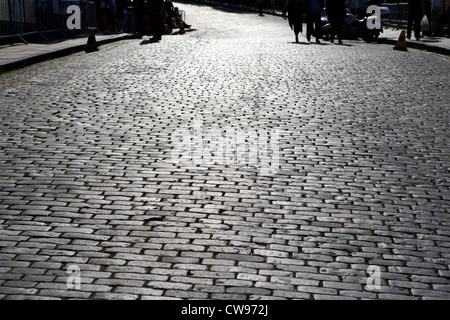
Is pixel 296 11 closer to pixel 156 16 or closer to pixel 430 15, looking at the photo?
pixel 430 15

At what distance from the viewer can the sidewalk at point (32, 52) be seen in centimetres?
1495

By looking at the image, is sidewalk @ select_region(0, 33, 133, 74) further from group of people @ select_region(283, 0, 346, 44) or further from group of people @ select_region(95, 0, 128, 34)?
group of people @ select_region(283, 0, 346, 44)

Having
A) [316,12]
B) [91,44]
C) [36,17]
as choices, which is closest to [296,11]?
[316,12]

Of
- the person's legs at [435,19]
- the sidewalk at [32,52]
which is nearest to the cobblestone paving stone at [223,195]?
the sidewalk at [32,52]

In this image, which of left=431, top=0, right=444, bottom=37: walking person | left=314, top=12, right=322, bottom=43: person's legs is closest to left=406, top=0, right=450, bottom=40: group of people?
left=431, top=0, right=444, bottom=37: walking person

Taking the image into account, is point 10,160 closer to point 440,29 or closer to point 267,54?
point 267,54

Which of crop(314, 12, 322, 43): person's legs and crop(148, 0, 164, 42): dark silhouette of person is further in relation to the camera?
crop(148, 0, 164, 42): dark silhouette of person

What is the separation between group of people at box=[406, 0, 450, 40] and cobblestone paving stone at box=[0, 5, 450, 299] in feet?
39.7

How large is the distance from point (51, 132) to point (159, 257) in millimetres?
4317

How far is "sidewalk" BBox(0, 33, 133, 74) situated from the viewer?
1495 cm

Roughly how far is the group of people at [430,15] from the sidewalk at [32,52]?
1070cm

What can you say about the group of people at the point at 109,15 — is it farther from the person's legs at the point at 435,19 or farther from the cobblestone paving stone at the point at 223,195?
the cobblestone paving stone at the point at 223,195

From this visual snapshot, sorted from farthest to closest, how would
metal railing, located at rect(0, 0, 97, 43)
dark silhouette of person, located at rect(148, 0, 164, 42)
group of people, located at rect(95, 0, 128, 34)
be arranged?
group of people, located at rect(95, 0, 128, 34), dark silhouette of person, located at rect(148, 0, 164, 42), metal railing, located at rect(0, 0, 97, 43)
